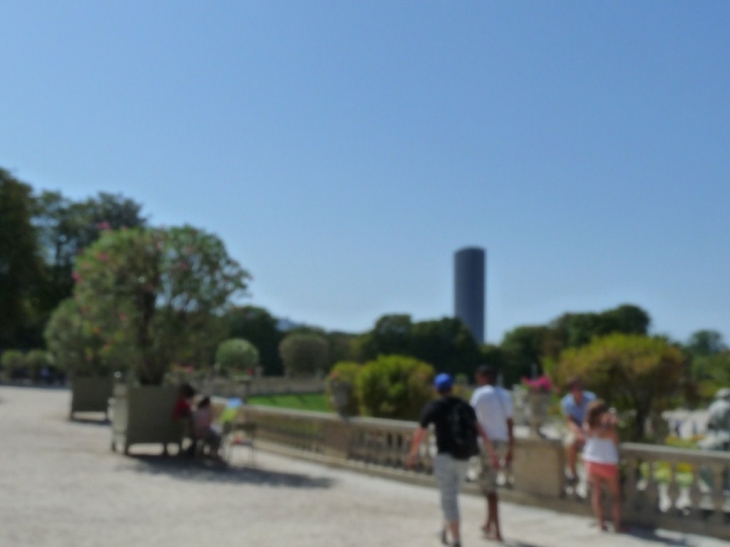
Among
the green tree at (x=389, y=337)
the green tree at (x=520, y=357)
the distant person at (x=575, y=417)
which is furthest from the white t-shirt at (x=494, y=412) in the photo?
the green tree at (x=520, y=357)

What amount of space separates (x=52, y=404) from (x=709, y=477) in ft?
87.0

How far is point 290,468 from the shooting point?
14742 mm

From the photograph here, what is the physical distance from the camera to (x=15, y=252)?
45.2 m

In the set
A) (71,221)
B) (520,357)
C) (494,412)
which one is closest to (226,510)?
(494,412)

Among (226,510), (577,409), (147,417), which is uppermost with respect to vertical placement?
(577,409)

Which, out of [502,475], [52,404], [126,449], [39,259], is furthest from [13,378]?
[502,475]

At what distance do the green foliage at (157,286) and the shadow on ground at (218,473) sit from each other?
1911 mm

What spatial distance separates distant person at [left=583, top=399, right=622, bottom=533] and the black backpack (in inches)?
65.0

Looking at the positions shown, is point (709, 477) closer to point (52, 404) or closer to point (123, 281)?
point (123, 281)

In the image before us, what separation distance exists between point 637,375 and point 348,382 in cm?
528

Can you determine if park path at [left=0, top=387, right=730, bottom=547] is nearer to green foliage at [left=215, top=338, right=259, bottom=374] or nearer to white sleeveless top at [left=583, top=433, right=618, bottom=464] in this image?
white sleeveless top at [left=583, top=433, right=618, bottom=464]

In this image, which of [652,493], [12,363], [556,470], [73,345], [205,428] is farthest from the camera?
[12,363]

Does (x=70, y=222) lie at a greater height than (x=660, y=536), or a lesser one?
greater

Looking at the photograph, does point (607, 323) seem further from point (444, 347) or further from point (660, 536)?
point (660, 536)
